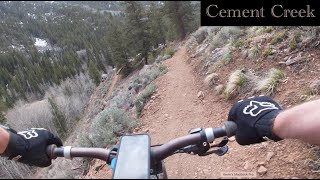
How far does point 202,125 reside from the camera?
7113 millimetres

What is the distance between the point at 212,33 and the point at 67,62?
696cm

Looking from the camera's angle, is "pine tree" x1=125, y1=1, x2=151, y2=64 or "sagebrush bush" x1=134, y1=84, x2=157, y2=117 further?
"pine tree" x1=125, y1=1, x2=151, y2=64

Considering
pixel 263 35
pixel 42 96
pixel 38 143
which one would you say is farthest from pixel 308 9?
pixel 38 143

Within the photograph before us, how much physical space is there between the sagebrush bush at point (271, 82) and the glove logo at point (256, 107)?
4.50 m

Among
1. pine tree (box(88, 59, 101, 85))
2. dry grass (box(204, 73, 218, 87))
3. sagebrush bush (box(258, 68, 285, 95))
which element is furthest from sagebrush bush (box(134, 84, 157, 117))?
pine tree (box(88, 59, 101, 85))

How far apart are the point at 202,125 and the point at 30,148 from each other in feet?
16.9

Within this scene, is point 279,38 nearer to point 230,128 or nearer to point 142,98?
point 142,98

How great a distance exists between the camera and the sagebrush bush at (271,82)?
6717 mm

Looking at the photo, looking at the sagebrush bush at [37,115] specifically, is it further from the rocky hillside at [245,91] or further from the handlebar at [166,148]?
the handlebar at [166,148]

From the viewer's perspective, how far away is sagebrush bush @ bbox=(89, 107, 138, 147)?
6.57 m

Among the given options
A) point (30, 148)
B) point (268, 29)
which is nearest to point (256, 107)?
point (30, 148)

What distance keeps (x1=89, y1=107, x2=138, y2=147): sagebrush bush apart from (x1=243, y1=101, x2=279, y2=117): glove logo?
4509 millimetres

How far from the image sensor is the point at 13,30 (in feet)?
19.8

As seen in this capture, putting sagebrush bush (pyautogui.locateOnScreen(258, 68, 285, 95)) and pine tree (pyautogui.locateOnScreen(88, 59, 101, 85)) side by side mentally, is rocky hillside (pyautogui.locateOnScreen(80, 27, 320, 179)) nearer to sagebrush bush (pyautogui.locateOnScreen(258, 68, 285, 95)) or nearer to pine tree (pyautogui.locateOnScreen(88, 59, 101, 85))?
sagebrush bush (pyautogui.locateOnScreen(258, 68, 285, 95))
